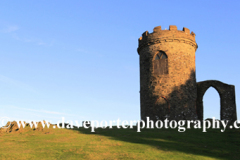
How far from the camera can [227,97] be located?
80.3ft

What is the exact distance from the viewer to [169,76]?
23.3m

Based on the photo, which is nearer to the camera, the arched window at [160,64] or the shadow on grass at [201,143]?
the shadow on grass at [201,143]

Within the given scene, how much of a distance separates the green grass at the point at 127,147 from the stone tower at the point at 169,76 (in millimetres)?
7565

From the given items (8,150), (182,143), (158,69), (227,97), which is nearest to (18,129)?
(8,150)

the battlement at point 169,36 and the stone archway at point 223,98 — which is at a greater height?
the battlement at point 169,36

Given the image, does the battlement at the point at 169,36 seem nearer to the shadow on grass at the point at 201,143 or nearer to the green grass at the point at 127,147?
the shadow on grass at the point at 201,143

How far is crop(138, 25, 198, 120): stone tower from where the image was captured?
23.1 meters

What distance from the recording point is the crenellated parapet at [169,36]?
78.1ft

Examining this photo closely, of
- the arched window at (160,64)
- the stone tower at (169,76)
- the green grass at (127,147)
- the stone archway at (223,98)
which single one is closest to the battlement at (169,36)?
the stone tower at (169,76)

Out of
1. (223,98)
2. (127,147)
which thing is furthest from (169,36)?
(127,147)

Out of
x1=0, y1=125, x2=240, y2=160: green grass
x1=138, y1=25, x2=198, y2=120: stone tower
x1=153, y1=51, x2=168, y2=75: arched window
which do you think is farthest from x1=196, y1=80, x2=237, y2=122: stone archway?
x1=0, y1=125, x2=240, y2=160: green grass

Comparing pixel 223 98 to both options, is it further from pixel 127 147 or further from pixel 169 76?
pixel 127 147

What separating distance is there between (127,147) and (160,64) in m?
13.3

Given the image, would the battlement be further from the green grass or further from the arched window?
the green grass
